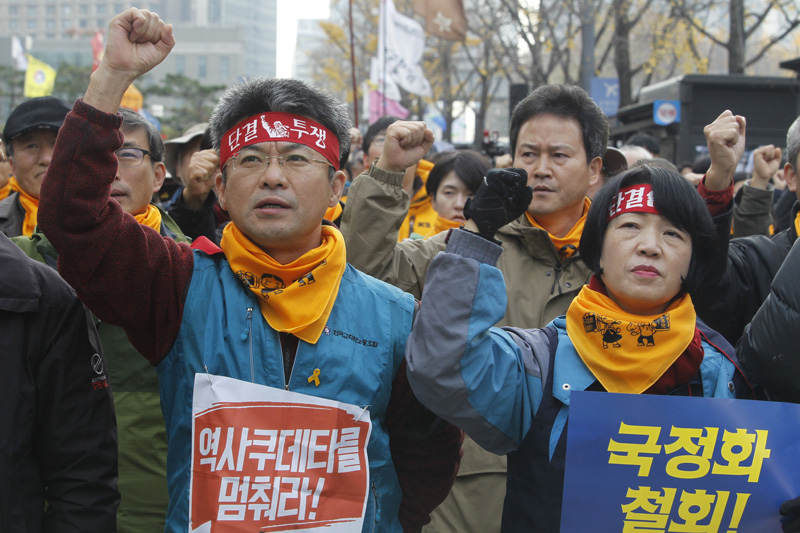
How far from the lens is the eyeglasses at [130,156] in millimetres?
3189

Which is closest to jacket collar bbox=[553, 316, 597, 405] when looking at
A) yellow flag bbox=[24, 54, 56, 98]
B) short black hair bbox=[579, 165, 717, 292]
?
short black hair bbox=[579, 165, 717, 292]

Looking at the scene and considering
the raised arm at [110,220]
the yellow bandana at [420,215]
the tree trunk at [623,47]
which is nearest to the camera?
the raised arm at [110,220]

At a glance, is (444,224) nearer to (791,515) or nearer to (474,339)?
(474,339)

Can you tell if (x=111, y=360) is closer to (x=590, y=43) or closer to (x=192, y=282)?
(x=192, y=282)

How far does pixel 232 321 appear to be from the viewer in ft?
6.87

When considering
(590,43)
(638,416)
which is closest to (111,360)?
(638,416)

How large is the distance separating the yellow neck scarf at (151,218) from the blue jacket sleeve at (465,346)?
5.02ft

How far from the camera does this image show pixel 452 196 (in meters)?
4.36

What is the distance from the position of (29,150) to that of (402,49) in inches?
365

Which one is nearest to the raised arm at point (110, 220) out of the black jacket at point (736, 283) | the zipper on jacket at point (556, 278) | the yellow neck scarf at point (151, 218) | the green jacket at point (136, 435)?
the green jacket at point (136, 435)

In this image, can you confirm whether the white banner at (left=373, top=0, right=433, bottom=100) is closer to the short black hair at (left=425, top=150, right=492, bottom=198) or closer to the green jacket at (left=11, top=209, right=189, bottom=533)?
the short black hair at (left=425, top=150, right=492, bottom=198)

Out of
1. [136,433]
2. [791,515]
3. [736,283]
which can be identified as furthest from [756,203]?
[136,433]

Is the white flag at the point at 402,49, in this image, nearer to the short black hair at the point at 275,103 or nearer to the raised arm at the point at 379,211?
Answer: the raised arm at the point at 379,211

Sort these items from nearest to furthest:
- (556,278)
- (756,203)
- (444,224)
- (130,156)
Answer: (556,278) < (130,156) < (756,203) < (444,224)
